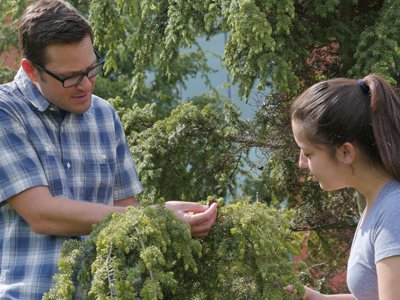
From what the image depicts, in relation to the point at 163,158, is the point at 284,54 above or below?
above

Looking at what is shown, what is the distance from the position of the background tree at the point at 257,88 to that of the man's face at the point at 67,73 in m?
1.75

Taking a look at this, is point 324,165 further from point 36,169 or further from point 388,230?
point 36,169

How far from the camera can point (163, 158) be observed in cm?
546

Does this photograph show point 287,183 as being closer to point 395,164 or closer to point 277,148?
point 277,148

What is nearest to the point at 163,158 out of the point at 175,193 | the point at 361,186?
the point at 175,193

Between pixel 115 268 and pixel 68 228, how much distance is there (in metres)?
0.36

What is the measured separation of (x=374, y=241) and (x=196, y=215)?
2.29 ft

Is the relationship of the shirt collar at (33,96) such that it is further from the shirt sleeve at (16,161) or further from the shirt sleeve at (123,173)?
the shirt sleeve at (123,173)

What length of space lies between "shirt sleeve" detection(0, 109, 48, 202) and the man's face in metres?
0.18

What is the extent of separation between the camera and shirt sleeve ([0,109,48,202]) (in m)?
2.93

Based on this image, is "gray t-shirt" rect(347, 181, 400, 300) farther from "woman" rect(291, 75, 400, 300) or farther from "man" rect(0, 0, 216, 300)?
"man" rect(0, 0, 216, 300)

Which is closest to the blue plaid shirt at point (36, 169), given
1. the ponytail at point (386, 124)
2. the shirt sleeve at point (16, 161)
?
the shirt sleeve at point (16, 161)

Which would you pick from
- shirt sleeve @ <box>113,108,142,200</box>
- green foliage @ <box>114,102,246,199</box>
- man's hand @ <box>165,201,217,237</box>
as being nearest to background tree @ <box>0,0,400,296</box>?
green foliage @ <box>114,102,246,199</box>

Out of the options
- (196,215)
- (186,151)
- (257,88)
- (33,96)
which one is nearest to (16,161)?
(33,96)
